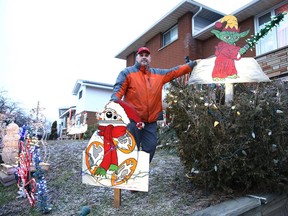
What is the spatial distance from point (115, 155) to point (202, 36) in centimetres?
980

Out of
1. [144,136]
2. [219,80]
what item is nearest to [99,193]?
[144,136]

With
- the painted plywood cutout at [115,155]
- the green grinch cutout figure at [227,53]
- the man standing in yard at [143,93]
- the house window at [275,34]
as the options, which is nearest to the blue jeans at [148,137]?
the man standing in yard at [143,93]

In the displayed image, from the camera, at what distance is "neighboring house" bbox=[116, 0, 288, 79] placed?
8.06 metres

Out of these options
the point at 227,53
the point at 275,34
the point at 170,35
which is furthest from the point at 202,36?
the point at 227,53

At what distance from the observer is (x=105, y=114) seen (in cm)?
286

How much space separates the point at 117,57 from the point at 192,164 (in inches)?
593

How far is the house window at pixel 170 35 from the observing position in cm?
1264

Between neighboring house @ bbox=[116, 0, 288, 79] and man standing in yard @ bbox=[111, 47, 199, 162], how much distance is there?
19.7ft

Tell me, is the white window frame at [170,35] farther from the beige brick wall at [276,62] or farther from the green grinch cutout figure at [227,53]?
the green grinch cutout figure at [227,53]

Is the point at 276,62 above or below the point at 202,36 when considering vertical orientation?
below

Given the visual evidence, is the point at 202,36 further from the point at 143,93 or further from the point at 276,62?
the point at 143,93

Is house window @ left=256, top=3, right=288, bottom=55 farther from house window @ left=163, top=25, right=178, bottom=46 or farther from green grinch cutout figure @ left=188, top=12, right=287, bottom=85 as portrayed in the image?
green grinch cutout figure @ left=188, top=12, right=287, bottom=85

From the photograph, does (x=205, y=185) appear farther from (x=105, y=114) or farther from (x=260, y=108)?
(x=105, y=114)

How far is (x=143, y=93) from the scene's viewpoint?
10.2ft
